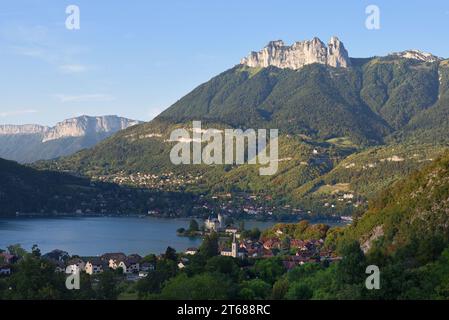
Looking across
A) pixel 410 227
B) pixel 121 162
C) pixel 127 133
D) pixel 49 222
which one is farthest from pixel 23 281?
pixel 127 133

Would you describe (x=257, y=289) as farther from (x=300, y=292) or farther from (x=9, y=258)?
(x=9, y=258)

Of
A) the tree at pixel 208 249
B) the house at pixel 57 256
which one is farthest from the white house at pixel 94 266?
the tree at pixel 208 249

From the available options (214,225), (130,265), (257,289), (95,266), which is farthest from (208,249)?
(214,225)

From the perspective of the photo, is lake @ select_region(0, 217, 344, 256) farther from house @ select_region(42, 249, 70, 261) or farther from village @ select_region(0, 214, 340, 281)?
village @ select_region(0, 214, 340, 281)

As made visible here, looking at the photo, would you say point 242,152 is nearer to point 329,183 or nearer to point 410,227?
point 329,183

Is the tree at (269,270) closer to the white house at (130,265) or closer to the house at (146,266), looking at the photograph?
the house at (146,266)

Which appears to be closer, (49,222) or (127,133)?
(49,222)

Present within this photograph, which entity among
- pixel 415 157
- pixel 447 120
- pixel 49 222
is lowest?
pixel 49 222

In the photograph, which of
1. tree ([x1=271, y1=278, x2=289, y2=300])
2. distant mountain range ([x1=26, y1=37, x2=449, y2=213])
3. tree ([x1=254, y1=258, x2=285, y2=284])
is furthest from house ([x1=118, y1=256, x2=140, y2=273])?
distant mountain range ([x1=26, y1=37, x2=449, y2=213])
